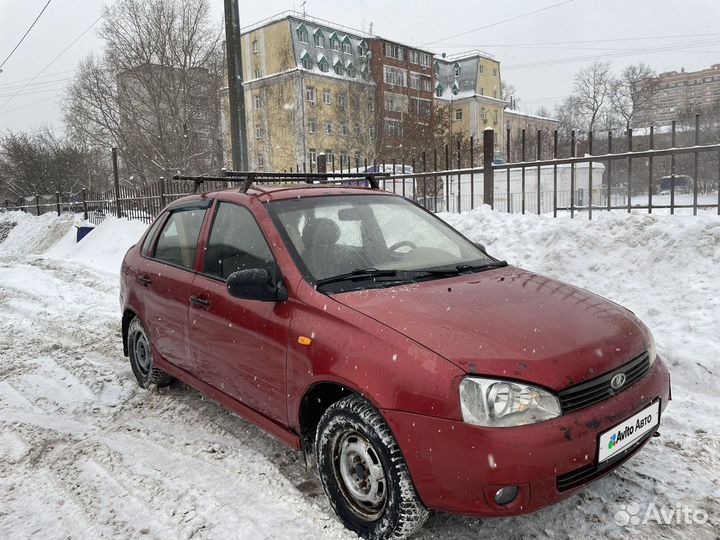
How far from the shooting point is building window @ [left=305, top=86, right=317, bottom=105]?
4607 centimetres

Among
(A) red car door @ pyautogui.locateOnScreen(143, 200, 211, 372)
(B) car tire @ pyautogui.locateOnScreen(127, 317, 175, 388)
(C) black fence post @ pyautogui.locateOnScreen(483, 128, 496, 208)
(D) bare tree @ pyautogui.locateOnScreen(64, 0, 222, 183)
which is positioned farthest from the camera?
(D) bare tree @ pyautogui.locateOnScreen(64, 0, 222, 183)

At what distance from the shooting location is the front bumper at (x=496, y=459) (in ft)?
6.91

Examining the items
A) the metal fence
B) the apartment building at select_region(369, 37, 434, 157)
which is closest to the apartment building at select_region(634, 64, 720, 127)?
the apartment building at select_region(369, 37, 434, 157)

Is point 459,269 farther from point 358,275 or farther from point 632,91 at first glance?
point 632,91

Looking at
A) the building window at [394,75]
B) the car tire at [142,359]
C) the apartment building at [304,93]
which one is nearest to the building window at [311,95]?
the apartment building at [304,93]

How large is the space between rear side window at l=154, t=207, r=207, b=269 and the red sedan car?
6 centimetres

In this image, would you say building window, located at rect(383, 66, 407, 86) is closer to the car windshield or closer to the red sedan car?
the car windshield

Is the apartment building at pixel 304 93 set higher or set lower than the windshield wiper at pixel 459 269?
higher

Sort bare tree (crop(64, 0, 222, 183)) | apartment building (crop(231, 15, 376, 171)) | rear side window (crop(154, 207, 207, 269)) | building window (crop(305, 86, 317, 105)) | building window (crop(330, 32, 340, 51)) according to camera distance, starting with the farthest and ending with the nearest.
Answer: building window (crop(330, 32, 340, 51)) < building window (crop(305, 86, 317, 105)) < apartment building (crop(231, 15, 376, 171)) < bare tree (crop(64, 0, 222, 183)) < rear side window (crop(154, 207, 207, 269))

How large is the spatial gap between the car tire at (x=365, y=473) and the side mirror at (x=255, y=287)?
69cm

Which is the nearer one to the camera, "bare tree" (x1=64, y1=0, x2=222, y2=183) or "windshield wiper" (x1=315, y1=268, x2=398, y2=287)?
"windshield wiper" (x1=315, y1=268, x2=398, y2=287)

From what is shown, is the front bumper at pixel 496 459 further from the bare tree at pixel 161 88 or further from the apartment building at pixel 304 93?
the apartment building at pixel 304 93

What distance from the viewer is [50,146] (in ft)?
142

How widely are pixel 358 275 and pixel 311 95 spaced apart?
4657cm
